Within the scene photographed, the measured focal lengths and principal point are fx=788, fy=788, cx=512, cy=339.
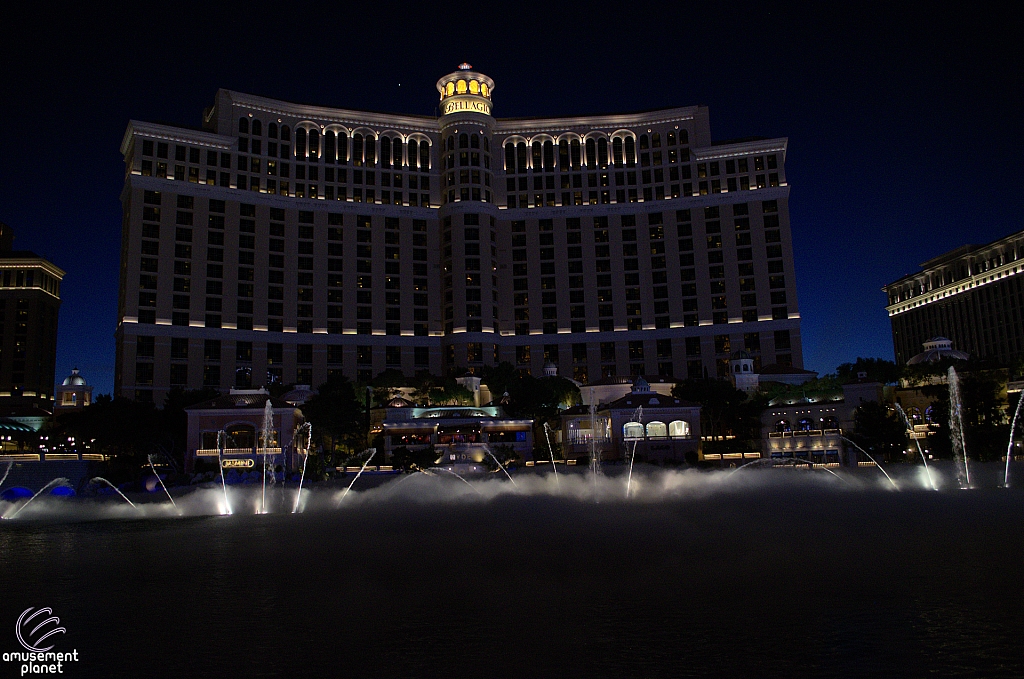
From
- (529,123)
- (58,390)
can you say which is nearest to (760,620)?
(58,390)

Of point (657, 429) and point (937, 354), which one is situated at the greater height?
point (937, 354)

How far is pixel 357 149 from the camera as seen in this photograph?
138m

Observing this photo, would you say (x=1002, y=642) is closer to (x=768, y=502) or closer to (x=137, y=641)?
(x=137, y=641)

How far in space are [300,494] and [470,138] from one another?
9524 centimetres

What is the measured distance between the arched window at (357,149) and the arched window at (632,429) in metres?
76.2

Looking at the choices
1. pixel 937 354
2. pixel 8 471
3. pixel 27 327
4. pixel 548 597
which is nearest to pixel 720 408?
pixel 937 354

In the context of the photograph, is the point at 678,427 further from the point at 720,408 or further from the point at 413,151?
the point at 413,151

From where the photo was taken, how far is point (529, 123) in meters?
141

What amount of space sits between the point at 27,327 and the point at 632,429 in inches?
5093

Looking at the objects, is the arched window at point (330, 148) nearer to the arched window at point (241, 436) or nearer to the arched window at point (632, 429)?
the arched window at point (241, 436)

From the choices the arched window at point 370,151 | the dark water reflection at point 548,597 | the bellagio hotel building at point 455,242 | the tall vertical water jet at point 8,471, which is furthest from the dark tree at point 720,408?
the arched window at point 370,151

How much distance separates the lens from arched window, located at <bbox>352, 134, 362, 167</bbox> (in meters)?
137

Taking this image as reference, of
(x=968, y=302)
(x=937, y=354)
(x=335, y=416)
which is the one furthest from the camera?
(x=968, y=302)

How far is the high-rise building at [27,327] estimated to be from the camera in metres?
152
